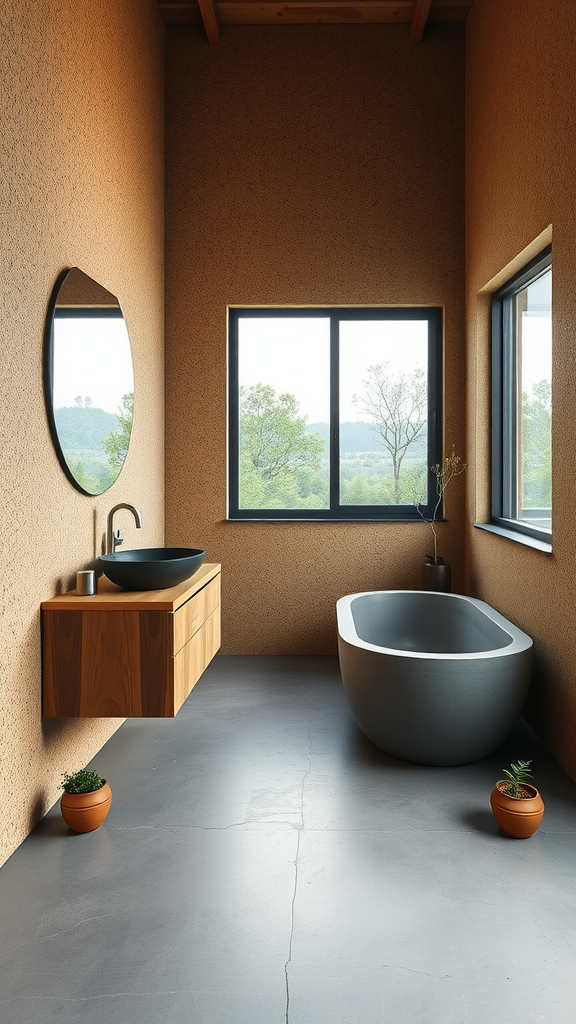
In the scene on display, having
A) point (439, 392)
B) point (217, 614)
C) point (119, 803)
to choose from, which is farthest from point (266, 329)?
point (119, 803)

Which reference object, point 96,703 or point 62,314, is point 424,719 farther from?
point 62,314

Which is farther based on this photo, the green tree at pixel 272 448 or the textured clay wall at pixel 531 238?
the green tree at pixel 272 448

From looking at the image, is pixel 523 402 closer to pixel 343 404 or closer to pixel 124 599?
pixel 343 404

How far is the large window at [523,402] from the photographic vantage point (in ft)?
11.8

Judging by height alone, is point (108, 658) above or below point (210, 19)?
below

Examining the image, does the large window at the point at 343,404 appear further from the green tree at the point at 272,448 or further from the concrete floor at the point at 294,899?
the concrete floor at the point at 294,899

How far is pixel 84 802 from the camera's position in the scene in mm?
2504

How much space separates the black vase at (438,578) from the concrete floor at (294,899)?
1433mm

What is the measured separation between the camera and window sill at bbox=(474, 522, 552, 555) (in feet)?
10.9

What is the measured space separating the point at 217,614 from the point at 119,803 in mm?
1151

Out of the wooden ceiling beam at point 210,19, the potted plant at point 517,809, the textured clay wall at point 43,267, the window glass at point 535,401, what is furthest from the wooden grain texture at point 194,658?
the wooden ceiling beam at point 210,19

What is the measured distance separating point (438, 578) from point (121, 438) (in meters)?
2.10

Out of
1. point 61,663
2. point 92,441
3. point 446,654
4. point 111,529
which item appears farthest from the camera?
point 111,529

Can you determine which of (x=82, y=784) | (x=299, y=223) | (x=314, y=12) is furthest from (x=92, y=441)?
(x=314, y=12)
